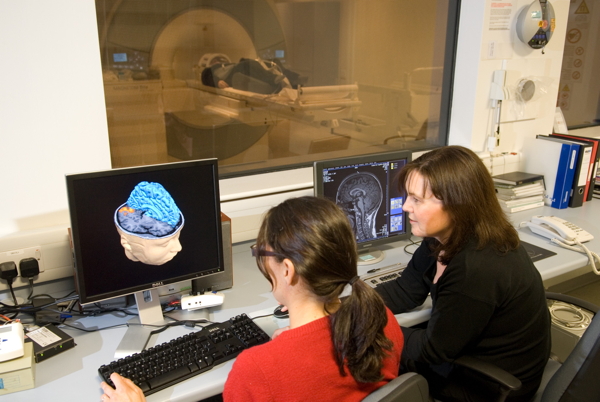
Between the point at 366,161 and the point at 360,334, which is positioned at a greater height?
the point at 366,161

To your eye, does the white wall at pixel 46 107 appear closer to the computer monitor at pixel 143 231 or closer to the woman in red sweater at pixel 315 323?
the computer monitor at pixel 143 231

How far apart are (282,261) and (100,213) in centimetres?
61

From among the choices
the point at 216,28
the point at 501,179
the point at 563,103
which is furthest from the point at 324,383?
the point at 563,103

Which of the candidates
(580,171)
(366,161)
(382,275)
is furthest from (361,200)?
(580,171)

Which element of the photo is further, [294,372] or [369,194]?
[369,194]

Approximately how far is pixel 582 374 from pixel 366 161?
1024 millimetres

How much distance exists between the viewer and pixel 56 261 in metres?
1.70

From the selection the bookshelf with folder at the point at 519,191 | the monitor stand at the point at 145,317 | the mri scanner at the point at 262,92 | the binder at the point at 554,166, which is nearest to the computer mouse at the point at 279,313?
the monitor stand at the point at 145,317

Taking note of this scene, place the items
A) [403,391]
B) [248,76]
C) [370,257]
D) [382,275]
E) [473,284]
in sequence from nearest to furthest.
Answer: [403,391], [473,284], [382,275], [370,257], [248,76]

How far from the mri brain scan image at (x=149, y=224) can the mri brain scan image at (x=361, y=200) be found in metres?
0.70

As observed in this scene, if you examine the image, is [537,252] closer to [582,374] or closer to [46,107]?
[582,374]

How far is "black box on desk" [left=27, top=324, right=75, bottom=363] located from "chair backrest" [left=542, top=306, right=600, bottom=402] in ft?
4.33

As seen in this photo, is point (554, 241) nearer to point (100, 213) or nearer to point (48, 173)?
point (100, 213)

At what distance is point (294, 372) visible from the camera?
963mm
